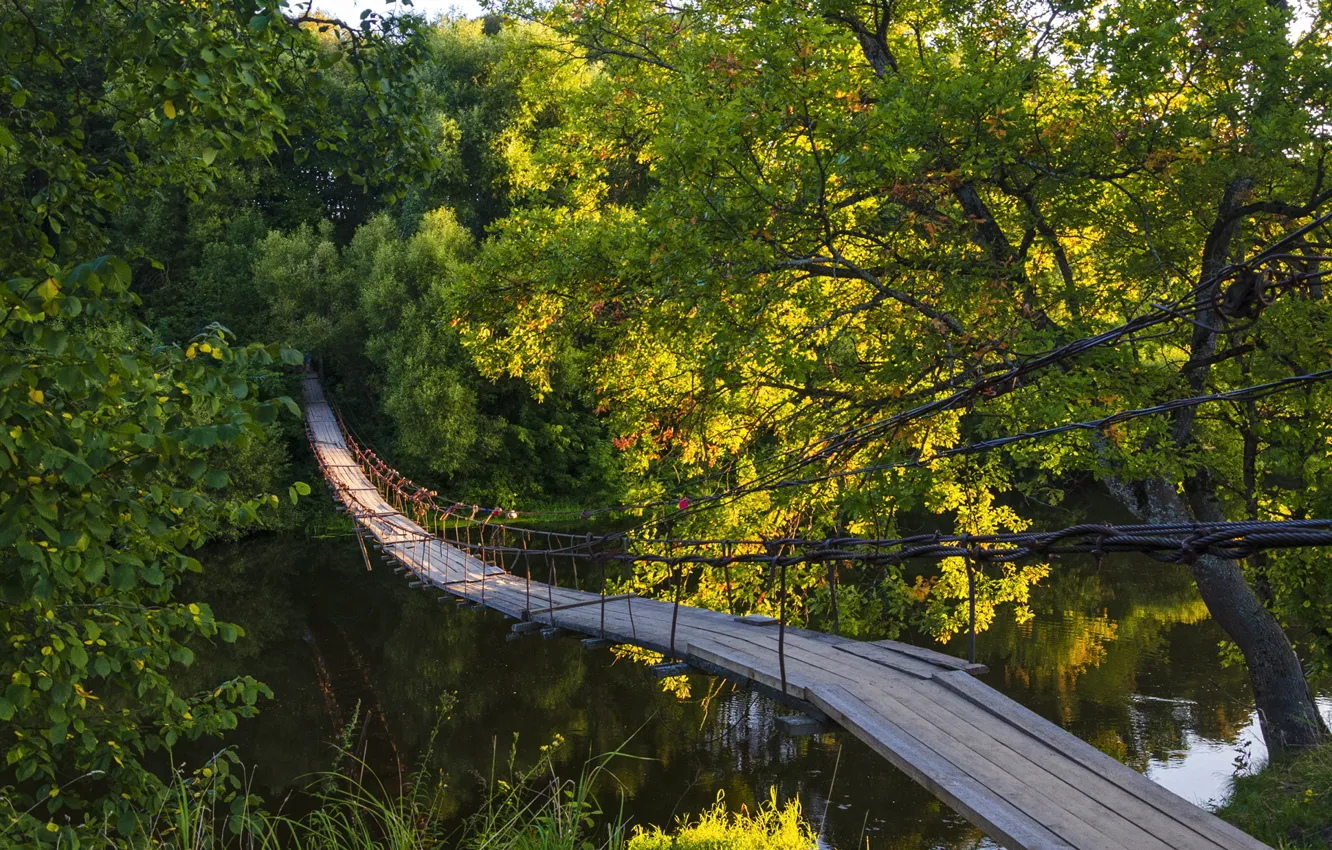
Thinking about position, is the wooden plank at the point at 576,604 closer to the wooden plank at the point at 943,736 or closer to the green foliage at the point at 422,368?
the wooden plank at the point at 943,736

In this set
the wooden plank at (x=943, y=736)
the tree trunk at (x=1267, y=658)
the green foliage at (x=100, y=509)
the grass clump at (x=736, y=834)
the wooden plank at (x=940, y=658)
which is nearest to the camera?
the green foliage at (x=100, y=509)

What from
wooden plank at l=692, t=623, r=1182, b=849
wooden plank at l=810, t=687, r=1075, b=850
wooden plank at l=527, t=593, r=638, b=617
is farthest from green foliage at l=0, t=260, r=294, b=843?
wooden plank at l=527, t=593, r=638, b=617

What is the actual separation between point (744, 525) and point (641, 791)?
112 inches

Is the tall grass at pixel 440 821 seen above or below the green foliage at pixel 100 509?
below

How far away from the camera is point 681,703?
42.2ft

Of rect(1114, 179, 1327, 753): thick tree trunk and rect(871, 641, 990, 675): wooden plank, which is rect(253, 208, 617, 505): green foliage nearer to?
rect(1114, 179, 1327, 753): thick tree trunk

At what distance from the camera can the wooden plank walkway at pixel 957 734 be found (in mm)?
3057

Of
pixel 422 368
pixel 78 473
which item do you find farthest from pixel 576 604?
pixel 422 368

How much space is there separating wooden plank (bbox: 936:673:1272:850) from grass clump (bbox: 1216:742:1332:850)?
2373mm

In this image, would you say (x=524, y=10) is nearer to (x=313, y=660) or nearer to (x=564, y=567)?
(x=313, y=660)

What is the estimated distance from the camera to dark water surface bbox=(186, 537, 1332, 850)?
9.90 m

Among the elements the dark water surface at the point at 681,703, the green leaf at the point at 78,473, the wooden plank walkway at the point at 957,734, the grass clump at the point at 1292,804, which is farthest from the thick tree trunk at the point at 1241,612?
the green leaf at the point at 78,473

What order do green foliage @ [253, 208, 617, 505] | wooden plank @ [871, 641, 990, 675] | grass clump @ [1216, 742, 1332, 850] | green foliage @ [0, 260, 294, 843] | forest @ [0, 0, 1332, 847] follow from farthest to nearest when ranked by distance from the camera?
green foliage @ [253, 208, 617, 505], grass clump @ [1216, 742, 1332, 850], wooden plank @ [871, 641, 990, 675], forest @ [0, 0, 1332, 847], green foliage @ [0, 260, 294, 843]

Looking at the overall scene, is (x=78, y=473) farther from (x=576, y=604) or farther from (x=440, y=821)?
(x=576, y=604)
